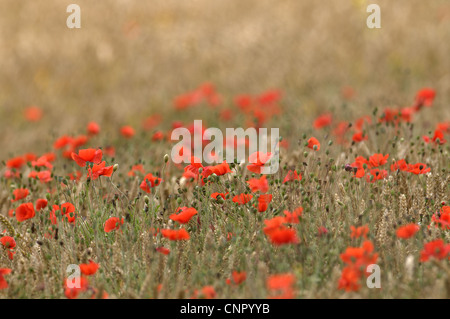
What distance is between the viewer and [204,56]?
891cm

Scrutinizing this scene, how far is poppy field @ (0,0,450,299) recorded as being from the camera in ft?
8.73

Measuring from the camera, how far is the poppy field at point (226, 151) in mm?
2662

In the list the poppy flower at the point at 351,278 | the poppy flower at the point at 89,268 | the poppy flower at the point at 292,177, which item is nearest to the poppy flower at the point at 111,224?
the poppy flower at the point at 89,268

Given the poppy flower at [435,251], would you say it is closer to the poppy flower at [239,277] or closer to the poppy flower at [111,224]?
the poppy flower at [239,277]

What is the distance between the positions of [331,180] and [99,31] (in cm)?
737

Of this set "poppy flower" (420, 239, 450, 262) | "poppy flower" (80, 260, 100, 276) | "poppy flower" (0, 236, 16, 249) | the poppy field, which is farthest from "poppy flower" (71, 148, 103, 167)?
"poppy flower" (420, 239, 450, 262)

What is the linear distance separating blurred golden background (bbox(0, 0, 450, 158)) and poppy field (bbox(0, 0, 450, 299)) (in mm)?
32

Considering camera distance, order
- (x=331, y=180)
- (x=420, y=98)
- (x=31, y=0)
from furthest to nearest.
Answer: (x=31, y=0) < (x=420, y=98) < (x=331, y=180)

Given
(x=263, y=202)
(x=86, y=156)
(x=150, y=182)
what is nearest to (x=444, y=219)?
(x=263, y=202)

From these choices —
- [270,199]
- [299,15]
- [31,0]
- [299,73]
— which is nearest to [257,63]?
[299,73]

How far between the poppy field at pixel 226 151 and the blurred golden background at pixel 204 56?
3 cm

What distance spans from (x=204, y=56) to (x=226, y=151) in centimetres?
469

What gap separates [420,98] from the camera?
15.3 feet

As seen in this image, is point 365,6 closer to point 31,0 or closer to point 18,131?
point 18,131
